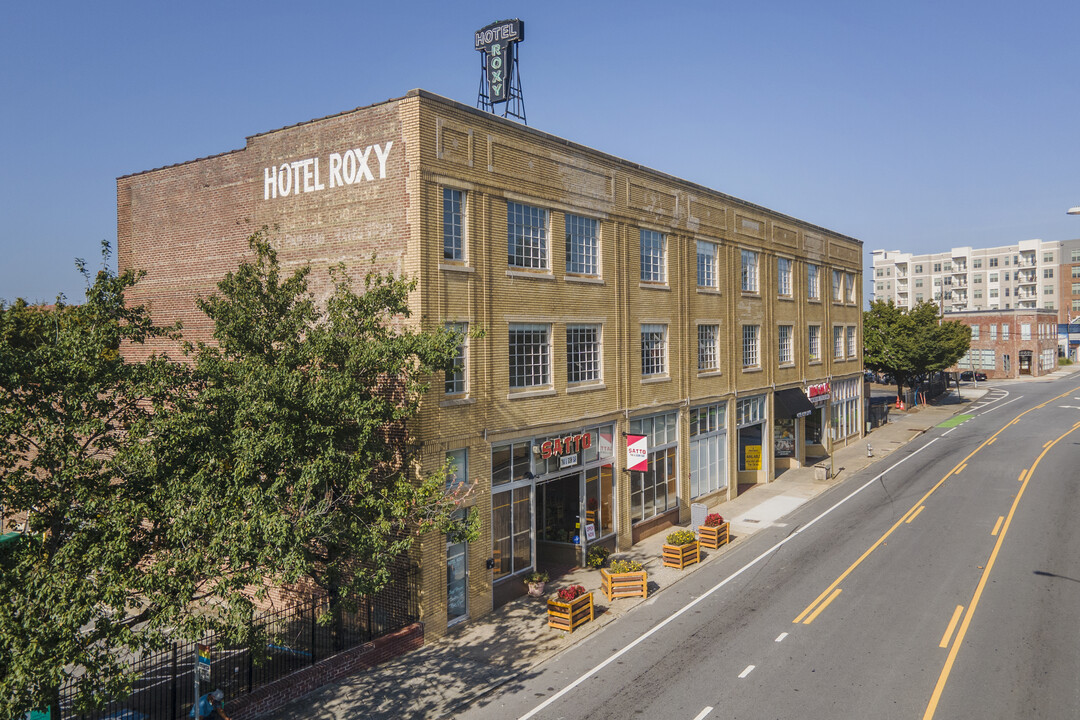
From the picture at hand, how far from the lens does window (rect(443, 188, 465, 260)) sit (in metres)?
21.8

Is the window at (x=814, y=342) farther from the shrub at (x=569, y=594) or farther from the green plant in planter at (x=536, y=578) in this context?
the shrub at (x=569, y=594)

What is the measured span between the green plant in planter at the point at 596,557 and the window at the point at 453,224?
38.2ft

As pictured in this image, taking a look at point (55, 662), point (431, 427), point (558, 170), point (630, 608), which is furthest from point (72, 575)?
point (558, 170)

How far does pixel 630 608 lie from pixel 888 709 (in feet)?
27.8

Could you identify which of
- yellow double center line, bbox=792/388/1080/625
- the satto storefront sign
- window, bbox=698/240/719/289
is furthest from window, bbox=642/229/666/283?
the satto storefront sign

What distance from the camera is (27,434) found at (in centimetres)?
1332

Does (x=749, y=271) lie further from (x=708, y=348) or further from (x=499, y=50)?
(x=499, y=50)

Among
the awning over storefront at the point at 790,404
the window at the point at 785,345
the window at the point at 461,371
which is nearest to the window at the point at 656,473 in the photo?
the window at the point at 461,371

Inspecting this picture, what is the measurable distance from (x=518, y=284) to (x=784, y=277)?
82.5 feet

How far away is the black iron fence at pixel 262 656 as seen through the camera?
15266 millimetres

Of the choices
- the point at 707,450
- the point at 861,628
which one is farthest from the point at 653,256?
the point at 861,628

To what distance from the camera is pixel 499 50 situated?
2942 centimetres

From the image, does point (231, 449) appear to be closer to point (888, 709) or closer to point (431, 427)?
point (431, 427)

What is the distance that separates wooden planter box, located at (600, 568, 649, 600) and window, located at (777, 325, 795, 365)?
23.0 metres
